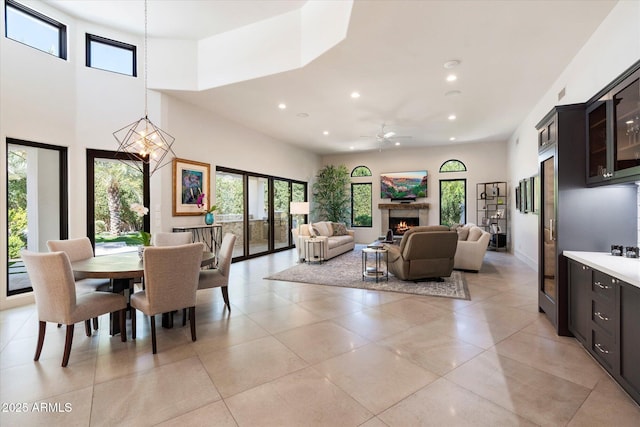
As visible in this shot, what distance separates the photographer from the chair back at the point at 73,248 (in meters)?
3.40

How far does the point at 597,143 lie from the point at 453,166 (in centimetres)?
726

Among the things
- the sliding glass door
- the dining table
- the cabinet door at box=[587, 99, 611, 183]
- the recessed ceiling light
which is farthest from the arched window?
the dining table

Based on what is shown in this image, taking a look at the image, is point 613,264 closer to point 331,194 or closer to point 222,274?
point 222,274

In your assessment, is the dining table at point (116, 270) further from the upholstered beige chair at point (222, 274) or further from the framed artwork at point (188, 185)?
the framed artwork at point (188, 185)

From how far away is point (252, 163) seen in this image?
25.3ft

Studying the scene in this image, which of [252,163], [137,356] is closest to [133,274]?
[137,356]

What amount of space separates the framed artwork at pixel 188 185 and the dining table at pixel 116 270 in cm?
219

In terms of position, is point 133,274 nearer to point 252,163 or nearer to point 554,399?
point 554,399

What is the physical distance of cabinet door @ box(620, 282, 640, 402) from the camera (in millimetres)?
1909

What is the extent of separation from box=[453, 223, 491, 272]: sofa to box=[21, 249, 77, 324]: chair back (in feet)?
19.4

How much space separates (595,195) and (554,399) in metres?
2.01

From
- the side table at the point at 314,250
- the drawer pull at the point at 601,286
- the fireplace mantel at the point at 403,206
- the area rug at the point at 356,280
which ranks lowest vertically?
the area rug at the point at 356,280

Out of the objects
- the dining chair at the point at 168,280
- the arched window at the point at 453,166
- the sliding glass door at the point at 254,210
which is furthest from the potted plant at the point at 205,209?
the arched window at the point at 453,166

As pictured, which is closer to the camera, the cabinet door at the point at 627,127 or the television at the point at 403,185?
the cabinet door at the point at 627,127
